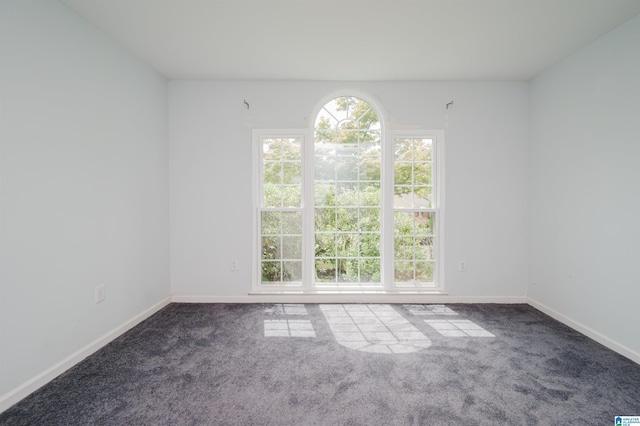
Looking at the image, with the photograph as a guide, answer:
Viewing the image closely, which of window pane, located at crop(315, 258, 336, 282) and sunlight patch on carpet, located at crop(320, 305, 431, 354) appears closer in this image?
sunlight patch on carpet, located at crop(320, 305, 431, 354)

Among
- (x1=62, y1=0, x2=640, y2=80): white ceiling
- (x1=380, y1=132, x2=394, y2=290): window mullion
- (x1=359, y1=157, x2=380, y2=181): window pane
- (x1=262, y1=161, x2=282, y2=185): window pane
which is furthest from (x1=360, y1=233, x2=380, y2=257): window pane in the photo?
(x1=62, y1=0, x2=640, y2=80): white ceiling

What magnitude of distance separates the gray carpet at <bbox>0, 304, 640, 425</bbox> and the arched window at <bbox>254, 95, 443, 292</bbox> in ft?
2.18

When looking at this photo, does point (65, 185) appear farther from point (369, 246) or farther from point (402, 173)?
point (402, 173)

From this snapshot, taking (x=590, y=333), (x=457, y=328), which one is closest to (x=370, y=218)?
(x=457, y=328)

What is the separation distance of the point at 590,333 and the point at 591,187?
132 cm

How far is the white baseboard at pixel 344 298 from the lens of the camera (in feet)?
11.3

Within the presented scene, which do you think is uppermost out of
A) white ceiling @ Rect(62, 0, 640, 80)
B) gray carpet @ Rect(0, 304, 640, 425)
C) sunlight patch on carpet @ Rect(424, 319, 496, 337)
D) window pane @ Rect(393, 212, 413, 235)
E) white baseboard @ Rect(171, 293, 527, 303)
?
white ceiling @ Rect(62, 0, 640, 80)

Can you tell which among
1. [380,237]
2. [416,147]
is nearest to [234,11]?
[416,147]

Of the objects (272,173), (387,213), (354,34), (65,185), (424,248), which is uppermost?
(354,34)

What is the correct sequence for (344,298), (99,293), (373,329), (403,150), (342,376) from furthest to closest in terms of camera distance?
(403,150) → (344,298) → (373,329) → (99,293) → (342,376)

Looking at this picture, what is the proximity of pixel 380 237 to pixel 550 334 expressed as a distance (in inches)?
72.5

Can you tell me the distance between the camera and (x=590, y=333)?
2.63 meters

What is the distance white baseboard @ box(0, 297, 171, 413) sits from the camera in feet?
5.66

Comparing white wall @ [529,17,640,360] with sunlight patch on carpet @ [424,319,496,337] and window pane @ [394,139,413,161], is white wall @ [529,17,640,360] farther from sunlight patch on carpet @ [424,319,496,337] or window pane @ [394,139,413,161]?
window pane @ [394,139,413,161]
